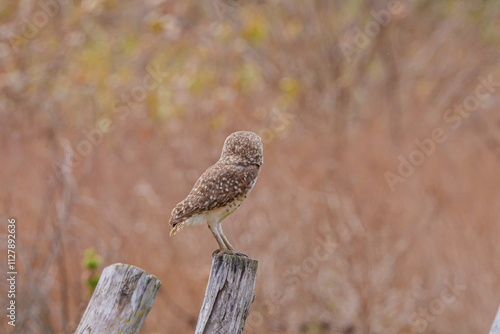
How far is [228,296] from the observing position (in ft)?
9.09

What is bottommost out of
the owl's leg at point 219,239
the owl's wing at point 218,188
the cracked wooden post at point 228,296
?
the cracked wooden post at point 228,296

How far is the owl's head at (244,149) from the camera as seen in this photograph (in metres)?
3.05

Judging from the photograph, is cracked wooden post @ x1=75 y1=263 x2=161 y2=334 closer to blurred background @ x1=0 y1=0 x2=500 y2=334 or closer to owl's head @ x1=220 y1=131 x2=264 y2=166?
owl's head @ x1=220 y1=131 x2=264 y2=166

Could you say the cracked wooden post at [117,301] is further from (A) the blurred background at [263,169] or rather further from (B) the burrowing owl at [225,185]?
(A) the blurred background at [263,169]

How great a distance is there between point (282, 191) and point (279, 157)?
2.25 feet

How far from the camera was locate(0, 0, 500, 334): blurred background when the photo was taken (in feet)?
20.6

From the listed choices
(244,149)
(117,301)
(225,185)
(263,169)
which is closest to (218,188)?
(225,185)

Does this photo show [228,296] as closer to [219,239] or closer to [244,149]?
[219,239]

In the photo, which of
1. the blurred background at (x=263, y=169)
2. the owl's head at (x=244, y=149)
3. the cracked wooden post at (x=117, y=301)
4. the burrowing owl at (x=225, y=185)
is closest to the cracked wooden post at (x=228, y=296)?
the burrowing owl at (x=225, y=185)

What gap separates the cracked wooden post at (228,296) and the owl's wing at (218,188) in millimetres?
318

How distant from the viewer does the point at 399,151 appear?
26.2ft

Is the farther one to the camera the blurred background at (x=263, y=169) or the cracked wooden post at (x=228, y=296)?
the blurred background at (x=263, y=169)

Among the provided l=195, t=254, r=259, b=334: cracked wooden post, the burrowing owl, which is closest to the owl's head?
the burrowing owl

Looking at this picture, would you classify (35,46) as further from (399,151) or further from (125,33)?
(399,151)
